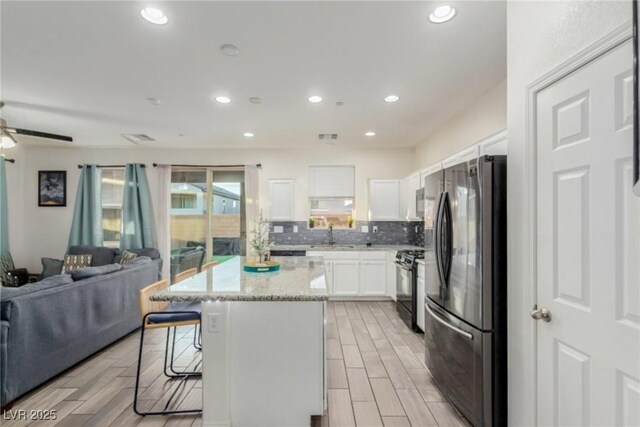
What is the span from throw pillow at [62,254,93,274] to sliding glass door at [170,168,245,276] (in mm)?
1313

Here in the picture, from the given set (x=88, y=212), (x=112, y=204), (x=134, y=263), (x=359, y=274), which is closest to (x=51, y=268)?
(x=88, y=212)

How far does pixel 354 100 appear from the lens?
10.9ft

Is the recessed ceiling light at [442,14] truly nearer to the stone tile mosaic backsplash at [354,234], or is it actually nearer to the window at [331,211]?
the window at [331,211]

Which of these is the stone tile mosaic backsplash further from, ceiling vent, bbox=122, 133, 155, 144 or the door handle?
the door handle

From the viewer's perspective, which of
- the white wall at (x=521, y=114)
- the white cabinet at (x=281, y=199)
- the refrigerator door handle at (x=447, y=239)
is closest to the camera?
the white wall at (x=521, y=114)

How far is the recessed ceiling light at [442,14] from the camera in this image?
1877mm

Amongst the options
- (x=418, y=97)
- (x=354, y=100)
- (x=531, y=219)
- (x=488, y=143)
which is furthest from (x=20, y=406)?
(x=418, y=97)

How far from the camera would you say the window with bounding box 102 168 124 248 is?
18.4 ft

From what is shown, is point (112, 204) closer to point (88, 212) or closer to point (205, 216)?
point (88, 212)

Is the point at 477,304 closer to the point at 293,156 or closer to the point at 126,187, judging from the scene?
the point at 293,156

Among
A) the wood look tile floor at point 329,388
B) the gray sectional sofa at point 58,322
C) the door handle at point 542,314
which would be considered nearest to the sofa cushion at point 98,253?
the gray sectional sofa at point 58,322

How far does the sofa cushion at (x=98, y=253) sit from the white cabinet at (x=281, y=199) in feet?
8.91

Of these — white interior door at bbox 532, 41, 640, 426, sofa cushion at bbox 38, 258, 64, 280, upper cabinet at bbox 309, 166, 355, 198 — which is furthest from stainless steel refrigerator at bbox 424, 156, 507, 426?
sofa cushion at bbox 38, 258, 64, 280

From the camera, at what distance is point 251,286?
203 centimetres
